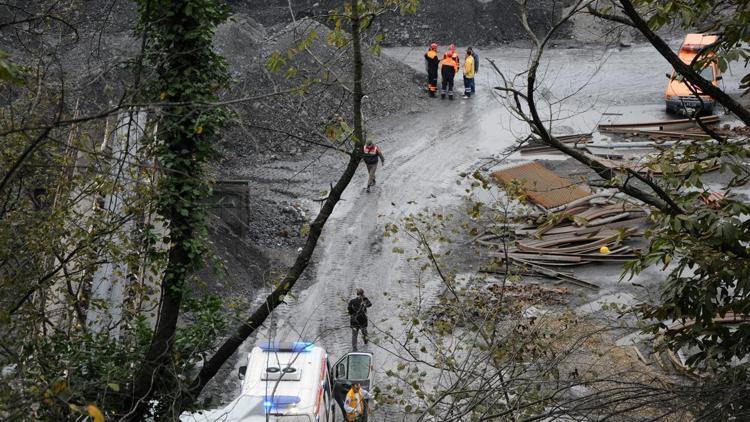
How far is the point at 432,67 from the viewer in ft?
95.6

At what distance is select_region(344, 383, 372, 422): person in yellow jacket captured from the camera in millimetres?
13047

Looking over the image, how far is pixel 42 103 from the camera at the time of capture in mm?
12477

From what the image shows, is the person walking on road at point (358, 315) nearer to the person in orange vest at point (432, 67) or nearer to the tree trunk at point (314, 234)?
the tree trunk at point (314, 234)

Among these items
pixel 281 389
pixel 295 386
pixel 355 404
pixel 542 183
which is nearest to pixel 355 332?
pixel 355 404

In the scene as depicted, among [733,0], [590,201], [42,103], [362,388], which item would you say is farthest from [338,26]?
[590,201]

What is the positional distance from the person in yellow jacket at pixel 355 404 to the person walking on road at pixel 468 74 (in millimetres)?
17133

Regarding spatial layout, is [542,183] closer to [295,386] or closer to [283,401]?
[295,386]

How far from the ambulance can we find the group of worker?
16184 mm

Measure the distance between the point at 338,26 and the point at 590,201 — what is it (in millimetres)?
13229

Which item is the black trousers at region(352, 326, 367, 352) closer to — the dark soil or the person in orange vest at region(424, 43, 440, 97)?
the person in orange vest at region(424, 43, 440, 97)

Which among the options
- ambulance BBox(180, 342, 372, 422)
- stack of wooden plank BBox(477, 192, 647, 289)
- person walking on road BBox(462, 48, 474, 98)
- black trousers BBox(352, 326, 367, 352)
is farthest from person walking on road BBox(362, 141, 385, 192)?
ambulance BBox(180, 342, 372, 422)

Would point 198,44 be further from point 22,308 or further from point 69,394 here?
point 69,394

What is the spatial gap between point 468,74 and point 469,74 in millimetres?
38

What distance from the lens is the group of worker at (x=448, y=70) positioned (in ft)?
93.3
